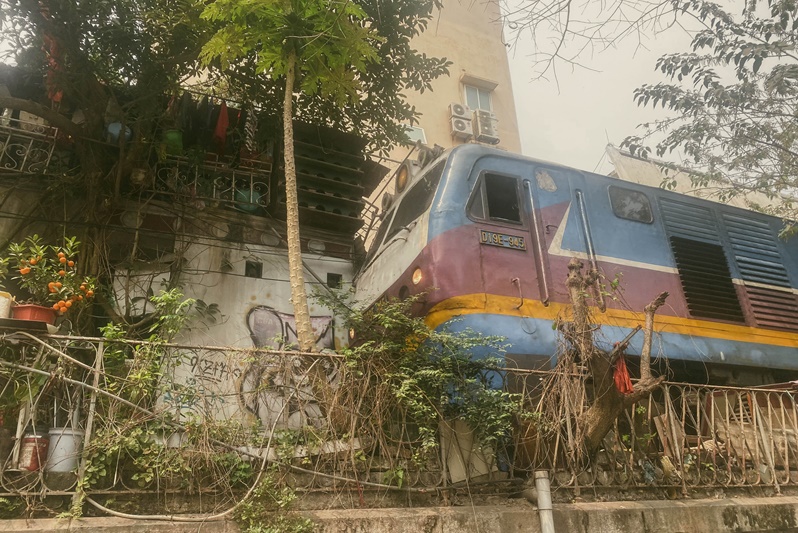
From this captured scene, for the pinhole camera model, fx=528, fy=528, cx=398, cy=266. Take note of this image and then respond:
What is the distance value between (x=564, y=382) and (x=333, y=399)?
224 centimetres

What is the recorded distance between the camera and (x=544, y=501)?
4.60 meters

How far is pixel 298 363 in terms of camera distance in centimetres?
481

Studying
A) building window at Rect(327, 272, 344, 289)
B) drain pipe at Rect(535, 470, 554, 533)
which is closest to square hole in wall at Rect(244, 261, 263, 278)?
building window at Rect(327, 272, 344, 289)

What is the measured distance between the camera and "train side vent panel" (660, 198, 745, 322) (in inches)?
283

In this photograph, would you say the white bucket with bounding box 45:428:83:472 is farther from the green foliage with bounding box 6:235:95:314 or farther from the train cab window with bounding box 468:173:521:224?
the train cab window with bounding box 468:173:521:224

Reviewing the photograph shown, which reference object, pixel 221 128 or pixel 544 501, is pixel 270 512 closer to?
pixel 544 501

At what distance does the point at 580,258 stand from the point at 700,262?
2.26 metres

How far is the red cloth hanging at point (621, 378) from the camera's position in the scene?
4926 mm

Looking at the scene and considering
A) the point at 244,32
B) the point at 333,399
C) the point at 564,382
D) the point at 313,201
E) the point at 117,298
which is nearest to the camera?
the point at 333,399

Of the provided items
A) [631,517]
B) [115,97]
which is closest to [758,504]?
[631,517]

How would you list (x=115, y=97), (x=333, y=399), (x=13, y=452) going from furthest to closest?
1. (x=115, y=97)
2. (x=333, y=399)
3. (x=13, y=452)

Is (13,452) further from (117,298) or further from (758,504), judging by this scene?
(758,504)

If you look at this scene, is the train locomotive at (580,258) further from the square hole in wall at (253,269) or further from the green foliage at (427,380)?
the square hole in wall at (253,269)

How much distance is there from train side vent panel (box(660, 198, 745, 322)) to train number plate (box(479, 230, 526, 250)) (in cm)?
265
